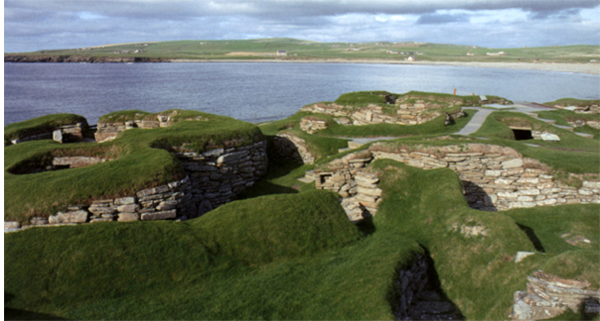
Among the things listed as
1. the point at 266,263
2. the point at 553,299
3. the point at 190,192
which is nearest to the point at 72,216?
the point at 190,192

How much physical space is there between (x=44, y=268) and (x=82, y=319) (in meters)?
1.95

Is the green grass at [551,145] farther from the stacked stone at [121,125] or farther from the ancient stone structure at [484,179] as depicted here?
the stacked stone at [121,125]

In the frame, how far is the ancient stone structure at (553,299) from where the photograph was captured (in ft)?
25.8

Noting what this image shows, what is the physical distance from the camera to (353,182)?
16.4m

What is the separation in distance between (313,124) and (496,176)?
14.7 meters

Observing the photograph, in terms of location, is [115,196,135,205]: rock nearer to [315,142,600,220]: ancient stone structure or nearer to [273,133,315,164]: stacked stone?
[315,142,600,220]: ancient stone structure

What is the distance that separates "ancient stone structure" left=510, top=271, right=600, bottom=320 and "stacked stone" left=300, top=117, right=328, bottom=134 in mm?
19982

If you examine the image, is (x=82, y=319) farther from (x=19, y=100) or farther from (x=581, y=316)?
(x=19, y=100)

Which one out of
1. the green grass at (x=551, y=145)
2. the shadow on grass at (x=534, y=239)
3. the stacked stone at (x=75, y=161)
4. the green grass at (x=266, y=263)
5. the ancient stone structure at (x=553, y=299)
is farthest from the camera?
the stacked stone at (x=75, y=161)

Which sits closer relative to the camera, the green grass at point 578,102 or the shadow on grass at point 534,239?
the shadow on grass at point 534,239

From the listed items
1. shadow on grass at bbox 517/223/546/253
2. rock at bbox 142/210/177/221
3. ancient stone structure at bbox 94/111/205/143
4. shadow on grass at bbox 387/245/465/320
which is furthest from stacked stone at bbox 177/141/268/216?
shadow on grass at bbox 517/223/546/253

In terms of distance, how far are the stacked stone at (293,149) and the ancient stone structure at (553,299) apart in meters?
14.7

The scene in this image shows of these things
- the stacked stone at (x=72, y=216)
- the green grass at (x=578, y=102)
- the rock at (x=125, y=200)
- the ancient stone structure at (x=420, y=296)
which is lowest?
the ancient stone structure at (x=420, y=296)

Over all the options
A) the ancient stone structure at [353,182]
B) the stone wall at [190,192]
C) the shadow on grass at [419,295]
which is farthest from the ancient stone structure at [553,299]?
the stone wall at [190,192]
